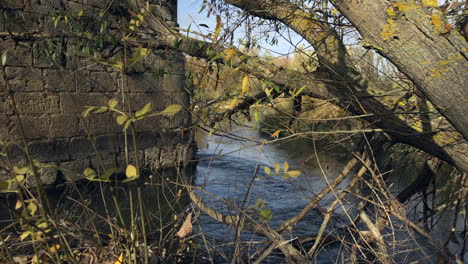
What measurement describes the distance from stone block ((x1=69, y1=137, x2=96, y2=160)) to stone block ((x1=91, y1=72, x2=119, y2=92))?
0.76m

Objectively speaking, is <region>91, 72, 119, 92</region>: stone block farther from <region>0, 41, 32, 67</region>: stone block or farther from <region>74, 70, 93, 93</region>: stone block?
<region>0, 41, 32, 67</region>: stone block

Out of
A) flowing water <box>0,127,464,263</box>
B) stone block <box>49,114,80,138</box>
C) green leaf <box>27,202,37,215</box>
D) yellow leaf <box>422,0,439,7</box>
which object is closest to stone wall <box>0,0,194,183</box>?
stone block <box>49,114,80,138</box>

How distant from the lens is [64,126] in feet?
18.3

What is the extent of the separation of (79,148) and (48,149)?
1.55 ft

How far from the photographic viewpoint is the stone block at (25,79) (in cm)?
503

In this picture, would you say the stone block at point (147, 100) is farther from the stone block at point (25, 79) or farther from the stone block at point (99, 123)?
the stone block at point (25, 79)

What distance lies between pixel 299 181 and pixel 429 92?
4.69m

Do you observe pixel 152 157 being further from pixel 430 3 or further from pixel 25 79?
pixel 430 3

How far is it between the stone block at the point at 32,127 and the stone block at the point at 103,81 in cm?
84

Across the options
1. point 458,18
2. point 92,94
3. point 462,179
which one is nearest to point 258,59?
point 458,18

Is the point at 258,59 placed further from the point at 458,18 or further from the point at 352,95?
the point at 458,18

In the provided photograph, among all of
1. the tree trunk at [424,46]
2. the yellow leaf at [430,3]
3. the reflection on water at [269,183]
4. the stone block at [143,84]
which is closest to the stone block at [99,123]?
the stone block at [143,84]

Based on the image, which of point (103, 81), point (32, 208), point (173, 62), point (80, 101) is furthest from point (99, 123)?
point (32, 208)

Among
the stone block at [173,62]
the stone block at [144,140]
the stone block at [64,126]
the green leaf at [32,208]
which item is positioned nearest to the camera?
the green leaf at [32,208]
